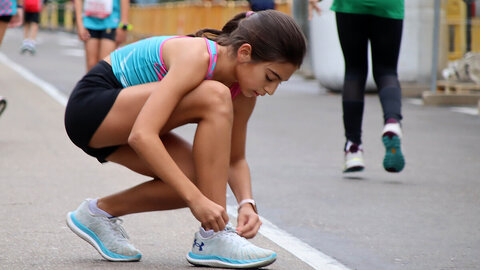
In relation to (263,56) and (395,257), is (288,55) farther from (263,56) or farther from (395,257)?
(395,257)

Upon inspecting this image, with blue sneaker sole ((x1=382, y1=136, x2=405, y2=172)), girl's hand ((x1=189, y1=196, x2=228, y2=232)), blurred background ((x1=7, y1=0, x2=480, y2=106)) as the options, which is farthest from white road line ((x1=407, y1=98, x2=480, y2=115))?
girl's hand ((x1=189, y1=196, x2=228, y2=232))

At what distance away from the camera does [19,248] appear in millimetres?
3891

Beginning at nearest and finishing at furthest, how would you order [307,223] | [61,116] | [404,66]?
[307,223], [61,116], [404,66]

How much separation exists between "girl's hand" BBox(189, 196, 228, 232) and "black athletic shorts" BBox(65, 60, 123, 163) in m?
0.52

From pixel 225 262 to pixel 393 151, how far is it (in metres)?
2.25

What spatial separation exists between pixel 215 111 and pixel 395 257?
98 centimetres

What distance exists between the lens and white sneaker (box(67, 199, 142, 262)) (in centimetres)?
369

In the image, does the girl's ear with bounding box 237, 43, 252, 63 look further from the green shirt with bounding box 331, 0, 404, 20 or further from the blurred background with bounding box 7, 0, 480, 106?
the blurred background with bounding box 7, 0, 480, 106

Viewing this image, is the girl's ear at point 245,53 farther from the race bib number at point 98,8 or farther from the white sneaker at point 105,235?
the race bib number at point 98,8

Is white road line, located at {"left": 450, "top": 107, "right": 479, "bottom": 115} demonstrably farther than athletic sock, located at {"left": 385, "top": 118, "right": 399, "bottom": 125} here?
Yes

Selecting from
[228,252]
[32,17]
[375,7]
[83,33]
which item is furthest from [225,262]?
[32,17]

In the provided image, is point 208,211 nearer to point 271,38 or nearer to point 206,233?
point 206,233

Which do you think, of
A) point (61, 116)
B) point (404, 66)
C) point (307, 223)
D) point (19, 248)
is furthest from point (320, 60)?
point (19, 248)

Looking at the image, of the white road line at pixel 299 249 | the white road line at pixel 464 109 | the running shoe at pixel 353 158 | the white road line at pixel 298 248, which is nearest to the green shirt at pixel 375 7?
the running shoe at pixel 353 158
